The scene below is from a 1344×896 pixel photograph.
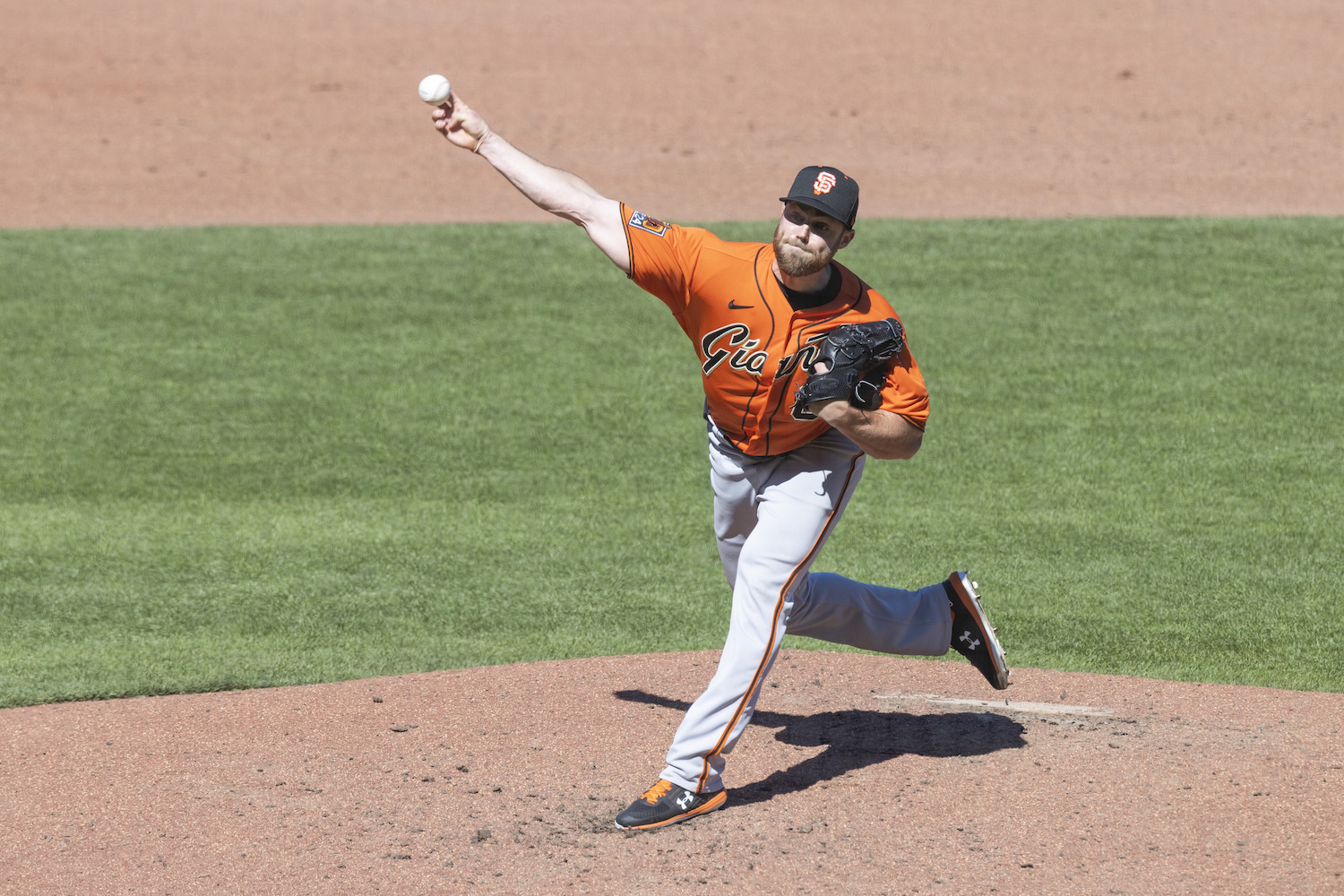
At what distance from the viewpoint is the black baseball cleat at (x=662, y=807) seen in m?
4.42

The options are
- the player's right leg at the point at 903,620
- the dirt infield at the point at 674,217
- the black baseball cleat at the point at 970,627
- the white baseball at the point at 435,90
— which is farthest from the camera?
the black baseball cleat at the point at 970,627

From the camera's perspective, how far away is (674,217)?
46.1 ft

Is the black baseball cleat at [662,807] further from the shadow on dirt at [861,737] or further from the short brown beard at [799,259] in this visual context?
the short brown beard at [799,259]

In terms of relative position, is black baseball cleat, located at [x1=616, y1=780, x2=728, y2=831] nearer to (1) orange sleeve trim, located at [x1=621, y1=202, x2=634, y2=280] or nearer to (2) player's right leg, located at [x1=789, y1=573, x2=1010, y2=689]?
(2) player's right leg, located at [x1=789, y1=573, x2=1010, y2=689]

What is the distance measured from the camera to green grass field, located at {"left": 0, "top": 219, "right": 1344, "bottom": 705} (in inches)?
266

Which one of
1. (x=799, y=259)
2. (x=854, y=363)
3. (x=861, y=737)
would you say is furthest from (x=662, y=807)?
(x=799, y=259)

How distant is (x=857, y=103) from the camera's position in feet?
56.2

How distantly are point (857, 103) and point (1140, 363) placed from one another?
7.43 meters

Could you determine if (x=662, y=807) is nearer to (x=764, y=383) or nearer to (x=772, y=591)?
(x=772, y=591)

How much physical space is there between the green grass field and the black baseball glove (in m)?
2.36

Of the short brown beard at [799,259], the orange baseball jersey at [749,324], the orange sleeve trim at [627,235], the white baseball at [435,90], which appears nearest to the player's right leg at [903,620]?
the orange baseball jersey at [749,324]

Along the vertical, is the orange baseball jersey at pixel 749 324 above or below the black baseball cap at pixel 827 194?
below

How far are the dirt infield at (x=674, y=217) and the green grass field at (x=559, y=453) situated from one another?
0.77 metres

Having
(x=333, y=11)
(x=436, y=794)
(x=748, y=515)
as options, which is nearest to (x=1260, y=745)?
(x=748, y=515)
